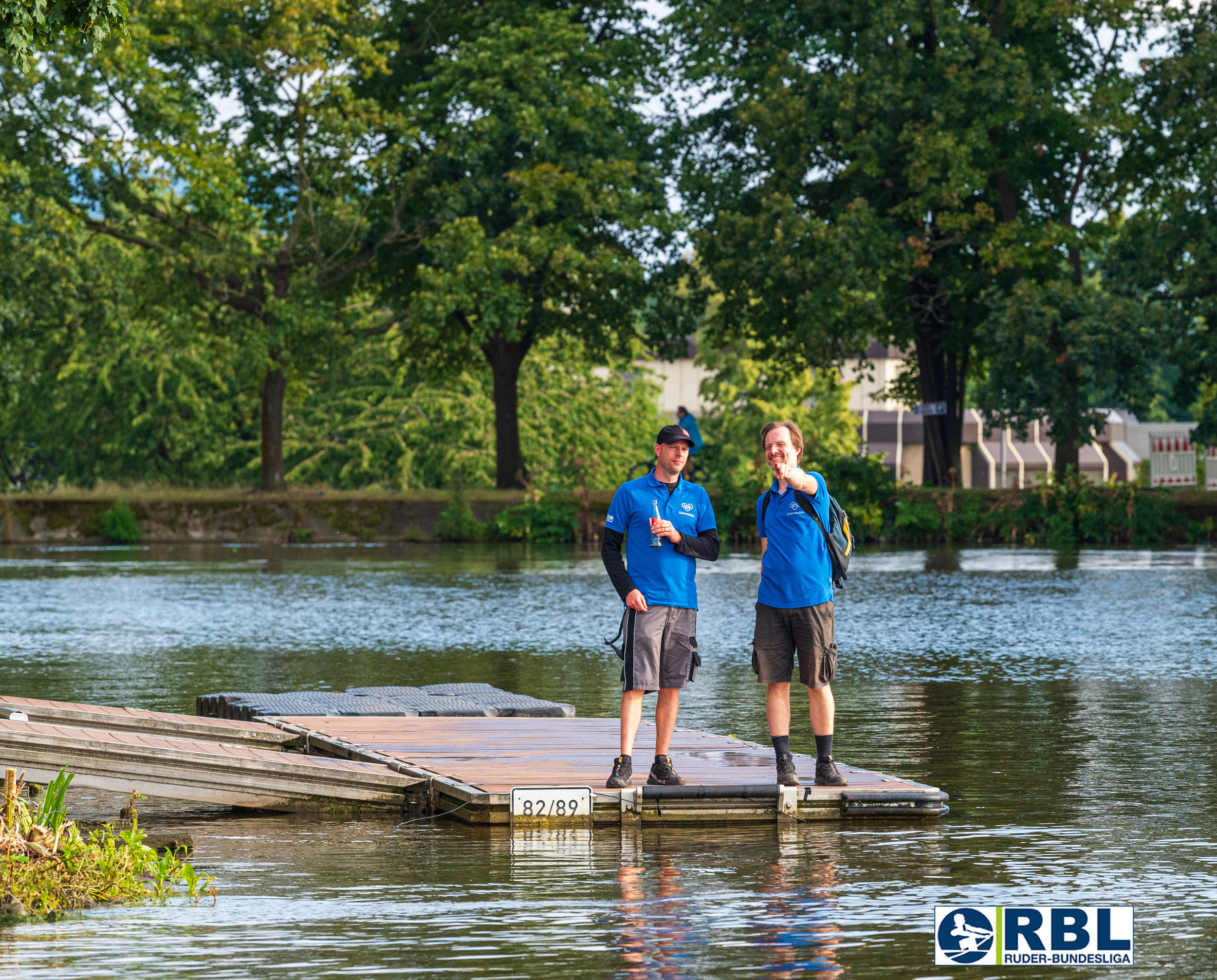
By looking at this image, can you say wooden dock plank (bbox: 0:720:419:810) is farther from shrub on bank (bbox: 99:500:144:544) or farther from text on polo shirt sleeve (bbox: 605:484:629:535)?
shrub on bank (bbox: 99:500:144:544)

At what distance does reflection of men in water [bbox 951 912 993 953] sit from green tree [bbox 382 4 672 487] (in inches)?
1616

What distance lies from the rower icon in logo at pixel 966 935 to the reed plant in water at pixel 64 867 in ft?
9.51

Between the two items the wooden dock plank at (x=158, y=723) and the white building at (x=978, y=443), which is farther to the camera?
the white building at (x=978, y=443)

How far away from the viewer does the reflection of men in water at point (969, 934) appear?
6762mm

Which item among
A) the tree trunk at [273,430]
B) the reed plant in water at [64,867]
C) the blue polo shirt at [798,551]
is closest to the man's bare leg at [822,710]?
the blue polo shirt at [798,551]

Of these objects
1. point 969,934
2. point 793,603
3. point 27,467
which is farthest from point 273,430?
point 969,934

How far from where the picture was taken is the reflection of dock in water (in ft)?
31.4

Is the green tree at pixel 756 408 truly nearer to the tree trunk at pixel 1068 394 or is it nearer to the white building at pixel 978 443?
the white building at pixel 978 443

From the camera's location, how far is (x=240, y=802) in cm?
1002

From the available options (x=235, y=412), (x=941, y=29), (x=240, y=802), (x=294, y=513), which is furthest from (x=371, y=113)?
(x=240, y=802)

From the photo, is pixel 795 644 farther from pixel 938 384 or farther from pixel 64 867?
pixel 938 384

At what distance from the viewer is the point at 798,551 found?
973cm

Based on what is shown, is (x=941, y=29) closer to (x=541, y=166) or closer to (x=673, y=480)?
(x=541, y=166)

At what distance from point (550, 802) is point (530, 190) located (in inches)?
1553
